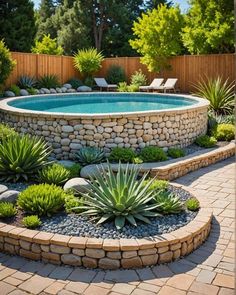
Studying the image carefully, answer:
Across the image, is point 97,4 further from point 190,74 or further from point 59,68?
point 190,74

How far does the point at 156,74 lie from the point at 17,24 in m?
9.24

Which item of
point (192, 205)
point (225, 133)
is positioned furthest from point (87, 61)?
point (192, 205)

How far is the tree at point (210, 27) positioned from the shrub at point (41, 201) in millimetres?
12619

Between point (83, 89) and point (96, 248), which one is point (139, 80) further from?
point (96, 248)

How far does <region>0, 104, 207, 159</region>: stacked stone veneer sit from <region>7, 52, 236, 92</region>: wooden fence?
8145 millimetres

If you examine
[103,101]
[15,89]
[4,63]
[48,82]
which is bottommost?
[103,101]

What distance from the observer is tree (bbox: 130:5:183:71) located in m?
17.1

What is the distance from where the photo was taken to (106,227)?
14.2ft

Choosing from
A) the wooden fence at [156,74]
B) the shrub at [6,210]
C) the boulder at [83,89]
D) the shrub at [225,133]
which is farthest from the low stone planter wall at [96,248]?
the boulder at [83,89]

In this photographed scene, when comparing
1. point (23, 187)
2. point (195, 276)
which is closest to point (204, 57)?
point (23, 187)

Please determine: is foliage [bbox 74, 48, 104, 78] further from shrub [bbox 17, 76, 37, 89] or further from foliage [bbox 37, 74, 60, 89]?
shrub [bbox 17, 76, 37, 89]

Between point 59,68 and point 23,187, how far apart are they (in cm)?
1334

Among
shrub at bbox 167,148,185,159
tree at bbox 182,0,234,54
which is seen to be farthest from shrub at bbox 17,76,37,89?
shrub at bbox 167,148,185,159

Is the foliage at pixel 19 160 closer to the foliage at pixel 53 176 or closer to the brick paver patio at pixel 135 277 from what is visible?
the foliage at pixel 53 176
